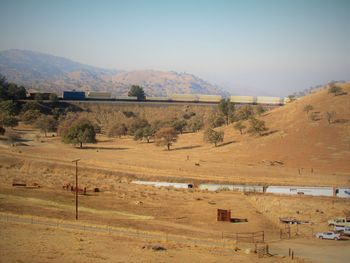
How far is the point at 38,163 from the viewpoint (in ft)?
231

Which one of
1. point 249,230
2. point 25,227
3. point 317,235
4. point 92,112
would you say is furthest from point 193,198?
point 92,112

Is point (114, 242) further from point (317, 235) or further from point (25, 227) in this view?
point (317, 235)

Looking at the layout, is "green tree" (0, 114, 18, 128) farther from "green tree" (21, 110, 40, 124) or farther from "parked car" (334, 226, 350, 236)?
"parked car" (334, 226, 350, 236)

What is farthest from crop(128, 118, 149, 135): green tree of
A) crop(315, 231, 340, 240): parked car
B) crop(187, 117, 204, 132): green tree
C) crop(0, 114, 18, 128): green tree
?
crop(315, 231, 340, 240): parked car

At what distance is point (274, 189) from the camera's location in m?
55.4

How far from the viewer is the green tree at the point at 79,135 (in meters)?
91.2

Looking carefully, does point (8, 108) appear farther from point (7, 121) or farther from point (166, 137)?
point (166, 137)

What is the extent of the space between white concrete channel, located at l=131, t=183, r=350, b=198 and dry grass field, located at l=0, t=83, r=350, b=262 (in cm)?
218

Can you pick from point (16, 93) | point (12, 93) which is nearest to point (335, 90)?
point (16, 93)

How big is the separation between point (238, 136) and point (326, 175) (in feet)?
98.7

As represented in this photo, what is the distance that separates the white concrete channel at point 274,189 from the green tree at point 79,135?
105ft

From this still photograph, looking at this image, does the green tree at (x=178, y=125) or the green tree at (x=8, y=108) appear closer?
the green tree at (x=8, y=108)

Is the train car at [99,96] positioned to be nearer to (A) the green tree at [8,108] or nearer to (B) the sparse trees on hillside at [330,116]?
(A) the green tree at [8,108]

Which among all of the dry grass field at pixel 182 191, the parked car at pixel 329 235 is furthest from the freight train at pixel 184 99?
the parked car at pixel 329 235
